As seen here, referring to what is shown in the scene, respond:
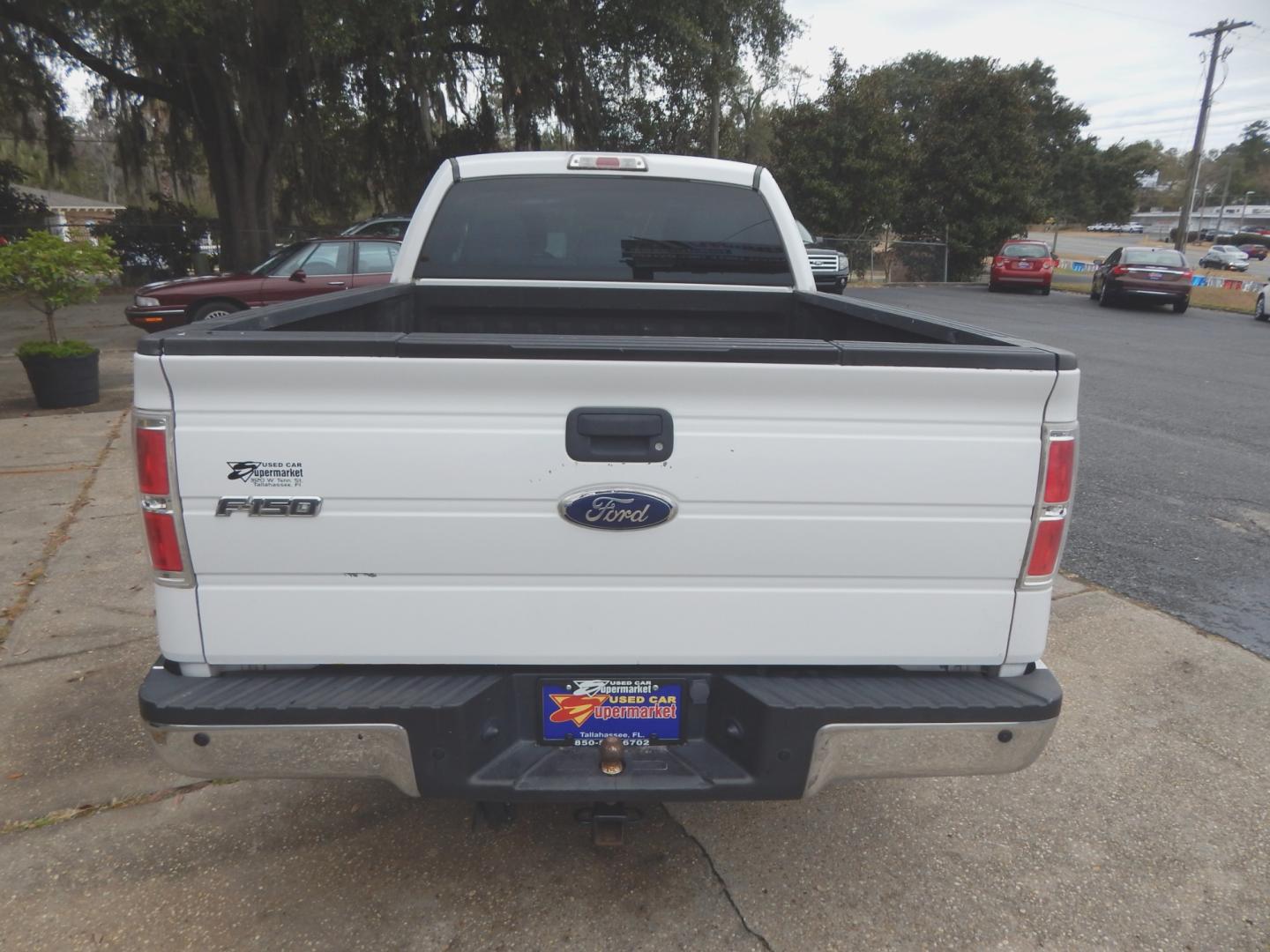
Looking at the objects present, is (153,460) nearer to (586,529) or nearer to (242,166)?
(586,529)

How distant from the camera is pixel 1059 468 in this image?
2.11m

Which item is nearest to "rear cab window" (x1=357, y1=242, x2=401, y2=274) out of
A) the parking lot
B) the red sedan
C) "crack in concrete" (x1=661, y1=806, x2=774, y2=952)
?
the red sedan

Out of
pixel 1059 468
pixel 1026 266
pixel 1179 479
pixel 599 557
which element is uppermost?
pixel 1059 468

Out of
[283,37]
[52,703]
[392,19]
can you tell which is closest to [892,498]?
[52,703]

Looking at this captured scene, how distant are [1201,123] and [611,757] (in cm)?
3768

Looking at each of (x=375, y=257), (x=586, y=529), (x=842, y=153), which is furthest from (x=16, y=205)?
(x=586, y=529)

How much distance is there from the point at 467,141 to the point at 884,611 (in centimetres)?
2511

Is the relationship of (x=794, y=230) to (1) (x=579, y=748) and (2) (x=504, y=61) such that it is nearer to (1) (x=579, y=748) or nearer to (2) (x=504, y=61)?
(1) (x=579, y=748)

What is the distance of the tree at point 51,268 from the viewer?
8.45 metres

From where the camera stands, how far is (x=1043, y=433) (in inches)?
82.2

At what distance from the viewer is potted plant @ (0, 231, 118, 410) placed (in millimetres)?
Answer: 8477

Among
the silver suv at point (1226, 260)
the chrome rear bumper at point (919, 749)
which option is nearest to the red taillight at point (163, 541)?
the chrome rear bumper at point (919, 749)

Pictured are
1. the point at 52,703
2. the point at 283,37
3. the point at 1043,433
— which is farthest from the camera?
the point at 283,37

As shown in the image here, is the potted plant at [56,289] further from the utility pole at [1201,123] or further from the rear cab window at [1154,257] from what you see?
the utility pole at [1201,123]
